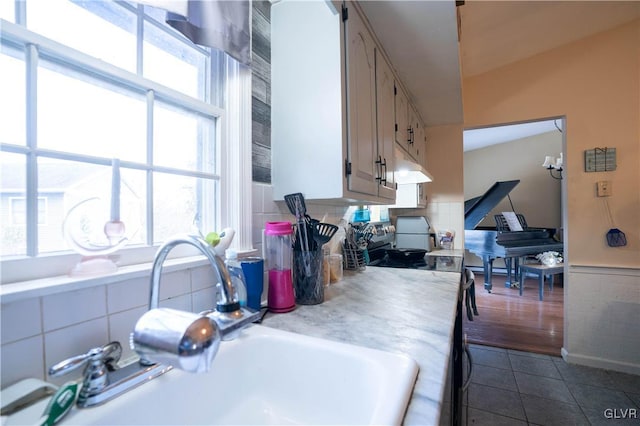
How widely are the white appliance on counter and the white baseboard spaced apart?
1.43 metres

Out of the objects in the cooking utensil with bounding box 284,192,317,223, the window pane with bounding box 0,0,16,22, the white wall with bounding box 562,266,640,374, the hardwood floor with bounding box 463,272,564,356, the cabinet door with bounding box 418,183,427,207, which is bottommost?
the hardwood floor with bounding box 463,272,564,356

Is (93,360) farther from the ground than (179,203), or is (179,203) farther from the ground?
(179,203)

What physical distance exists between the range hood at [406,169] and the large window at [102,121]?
1.24m

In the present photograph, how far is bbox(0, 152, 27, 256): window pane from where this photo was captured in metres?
0.59

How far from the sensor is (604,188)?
2289 millimetres

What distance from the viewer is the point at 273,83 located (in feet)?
4.19

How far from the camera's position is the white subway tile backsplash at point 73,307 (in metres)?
0.56

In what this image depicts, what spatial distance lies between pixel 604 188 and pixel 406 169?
5.77ft

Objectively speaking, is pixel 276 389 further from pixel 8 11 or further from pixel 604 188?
pixel 604 188

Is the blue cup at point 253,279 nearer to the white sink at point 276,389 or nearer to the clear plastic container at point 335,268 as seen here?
the white sink at point 276,389

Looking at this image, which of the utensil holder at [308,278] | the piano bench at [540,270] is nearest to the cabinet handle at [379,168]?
the utensil holder at [308,278]

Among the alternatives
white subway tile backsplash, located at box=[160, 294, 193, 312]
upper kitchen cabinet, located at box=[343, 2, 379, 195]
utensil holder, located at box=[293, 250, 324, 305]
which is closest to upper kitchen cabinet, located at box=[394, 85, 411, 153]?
upper kitchen cabinet, located at box=[343, 2, 379, 195]

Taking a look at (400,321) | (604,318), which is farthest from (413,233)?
(400,321)

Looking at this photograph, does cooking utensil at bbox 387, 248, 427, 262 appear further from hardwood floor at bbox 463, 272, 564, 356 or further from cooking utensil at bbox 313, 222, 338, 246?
cooking utensil at bbox 313, 222, 338, 246
